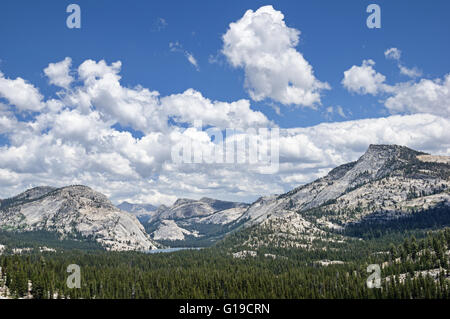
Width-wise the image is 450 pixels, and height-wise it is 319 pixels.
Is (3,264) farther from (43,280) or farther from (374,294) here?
(374,294)

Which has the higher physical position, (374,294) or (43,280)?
(43,280)
